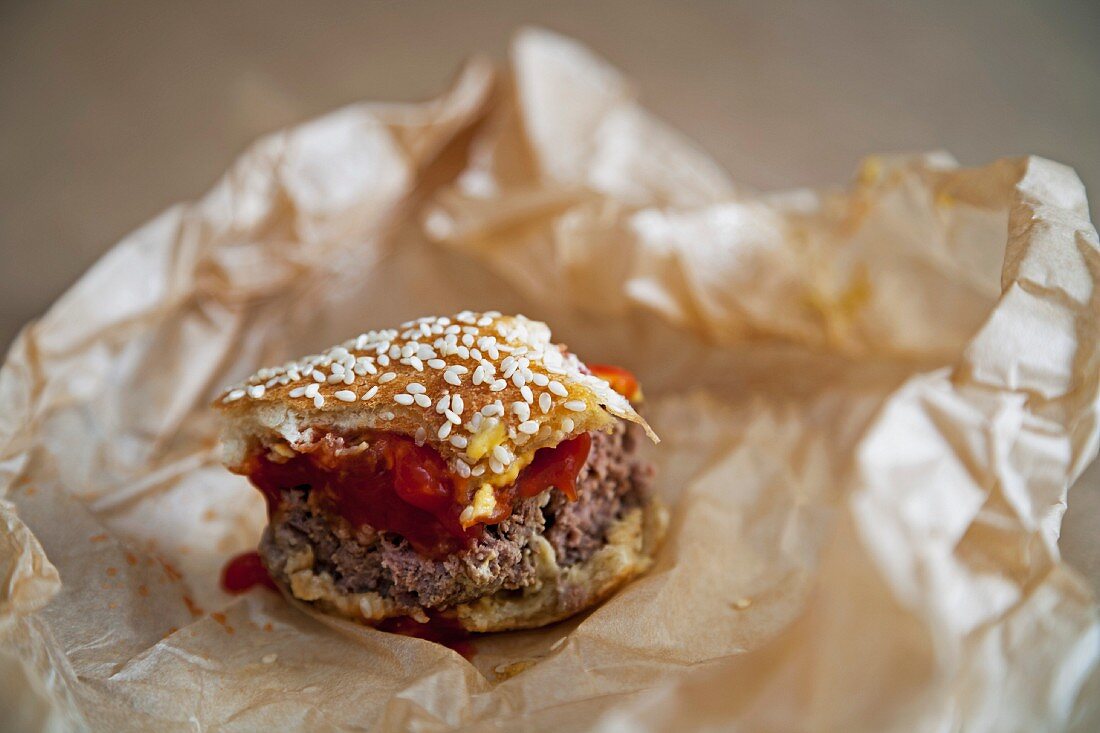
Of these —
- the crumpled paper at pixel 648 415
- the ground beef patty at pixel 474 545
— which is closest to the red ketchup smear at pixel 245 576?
the crumpled paper at pixel 648 415

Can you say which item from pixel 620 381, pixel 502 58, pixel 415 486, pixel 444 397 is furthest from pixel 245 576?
pixel 502 58

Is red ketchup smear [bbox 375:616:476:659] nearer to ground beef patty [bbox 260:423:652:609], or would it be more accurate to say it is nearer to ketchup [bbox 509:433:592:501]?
ground beef patty [bbox 260:423:652:609]

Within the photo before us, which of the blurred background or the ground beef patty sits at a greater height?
the blurred background

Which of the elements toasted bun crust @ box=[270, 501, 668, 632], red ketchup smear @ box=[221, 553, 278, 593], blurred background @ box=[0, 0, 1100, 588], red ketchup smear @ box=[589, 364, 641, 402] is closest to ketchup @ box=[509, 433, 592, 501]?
toasted bun crust @ box=[270, 501, 668, 632]

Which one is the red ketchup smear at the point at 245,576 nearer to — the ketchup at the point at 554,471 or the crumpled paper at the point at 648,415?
the crumpled paper at the point at 648,415

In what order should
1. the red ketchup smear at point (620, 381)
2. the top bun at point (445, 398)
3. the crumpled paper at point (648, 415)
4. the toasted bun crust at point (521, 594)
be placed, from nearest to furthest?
1. the crumpled paper at point (648, 415)
2. the top bun at point (445, 398)
3. the toasted bun crust at point (521, 594)
4. the red ketchup smear at point (620, 381)

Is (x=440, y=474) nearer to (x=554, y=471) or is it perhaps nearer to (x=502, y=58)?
(x=554, y=471)
